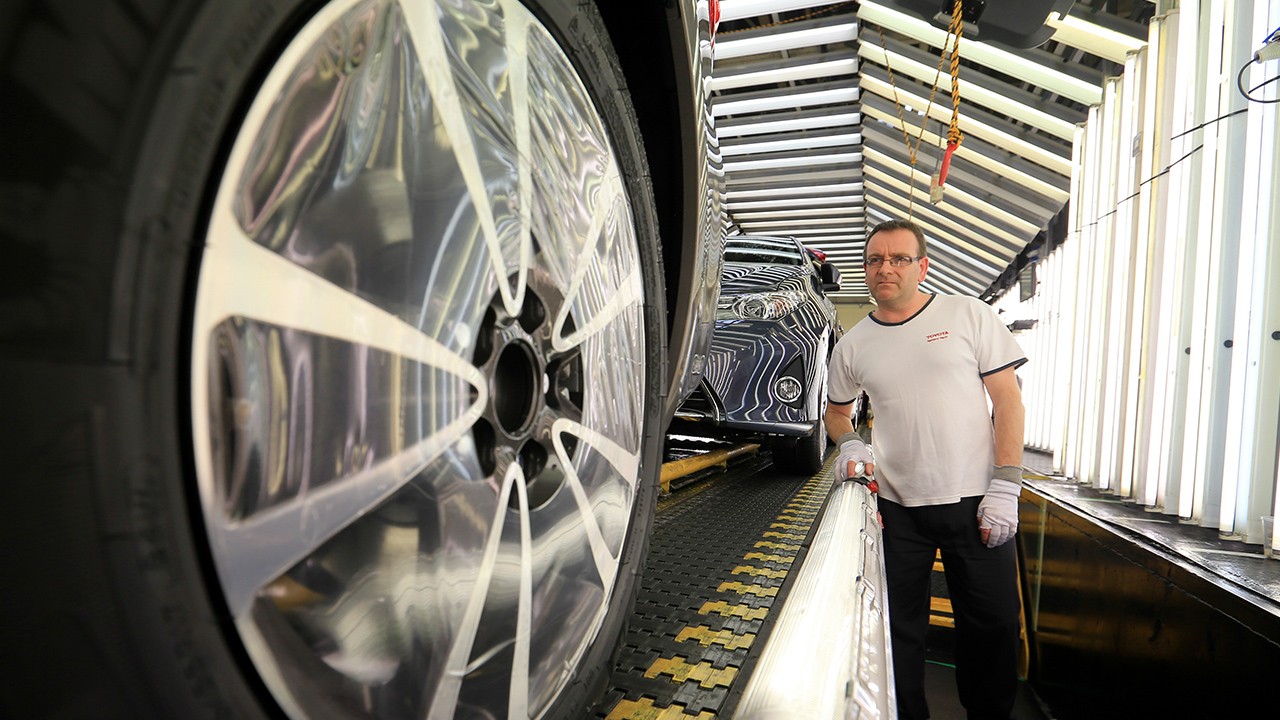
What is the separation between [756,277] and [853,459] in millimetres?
1879

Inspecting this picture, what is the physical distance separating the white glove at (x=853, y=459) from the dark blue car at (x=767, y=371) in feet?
2.19

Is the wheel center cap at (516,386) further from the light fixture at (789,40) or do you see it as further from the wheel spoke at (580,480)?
the light fixture at (789,40)

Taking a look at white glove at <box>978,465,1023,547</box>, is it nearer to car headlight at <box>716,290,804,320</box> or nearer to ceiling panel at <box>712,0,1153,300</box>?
car headlight at <box>716,290,804,320</box>

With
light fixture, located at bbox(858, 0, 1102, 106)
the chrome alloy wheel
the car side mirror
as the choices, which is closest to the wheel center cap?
the chrome alloy wheel

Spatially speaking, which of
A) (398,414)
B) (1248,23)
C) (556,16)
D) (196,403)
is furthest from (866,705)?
(1248,23)

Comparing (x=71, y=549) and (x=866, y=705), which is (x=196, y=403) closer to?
(x=71, y=549)

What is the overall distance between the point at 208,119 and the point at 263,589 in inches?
12.3

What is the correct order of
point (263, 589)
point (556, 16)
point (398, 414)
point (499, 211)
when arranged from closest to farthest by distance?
point (263, 589) < point (398, 414) < point (499, 211) < point (556, 16)

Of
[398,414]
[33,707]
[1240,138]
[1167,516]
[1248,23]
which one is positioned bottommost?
[1167,516]

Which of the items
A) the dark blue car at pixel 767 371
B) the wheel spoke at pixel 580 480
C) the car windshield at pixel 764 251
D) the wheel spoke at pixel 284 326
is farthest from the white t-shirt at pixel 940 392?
the wheel spoke at pixel 284 326

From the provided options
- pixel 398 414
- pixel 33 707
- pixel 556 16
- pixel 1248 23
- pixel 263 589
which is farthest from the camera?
pixel 1248 23

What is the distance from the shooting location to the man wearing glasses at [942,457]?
2.50 metres

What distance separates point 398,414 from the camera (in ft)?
1.93

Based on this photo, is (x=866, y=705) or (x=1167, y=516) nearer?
(x=866, y=705)
